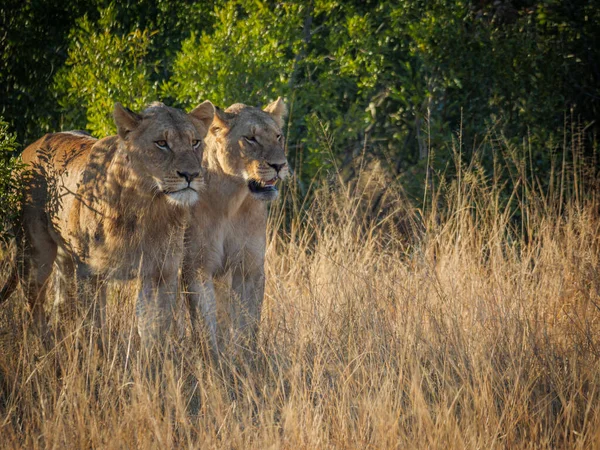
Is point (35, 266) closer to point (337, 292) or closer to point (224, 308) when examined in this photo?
point (224, 308)

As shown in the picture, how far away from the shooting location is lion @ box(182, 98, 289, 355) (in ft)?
17.3

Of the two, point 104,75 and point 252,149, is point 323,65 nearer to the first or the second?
point 104,75

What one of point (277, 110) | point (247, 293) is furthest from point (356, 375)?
point (277, 110)

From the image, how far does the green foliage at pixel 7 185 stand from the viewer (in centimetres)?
476

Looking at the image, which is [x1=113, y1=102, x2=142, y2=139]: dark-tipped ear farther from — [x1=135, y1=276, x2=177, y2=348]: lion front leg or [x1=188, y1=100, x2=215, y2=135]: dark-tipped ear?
[x1=135, y1=276, x2=177, y2=348]: lion front leg

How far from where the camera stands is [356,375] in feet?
14.4

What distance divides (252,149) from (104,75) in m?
2.16

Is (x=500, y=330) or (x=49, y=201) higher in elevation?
(x=49, y=201)

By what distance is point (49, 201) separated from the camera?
5.12 m

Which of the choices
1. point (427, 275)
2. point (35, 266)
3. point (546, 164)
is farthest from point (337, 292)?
point (546, 164)

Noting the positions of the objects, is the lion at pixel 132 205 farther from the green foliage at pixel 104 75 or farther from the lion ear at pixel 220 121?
the green foliage at pixel 104 75

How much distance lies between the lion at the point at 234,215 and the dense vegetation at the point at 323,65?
1598mm

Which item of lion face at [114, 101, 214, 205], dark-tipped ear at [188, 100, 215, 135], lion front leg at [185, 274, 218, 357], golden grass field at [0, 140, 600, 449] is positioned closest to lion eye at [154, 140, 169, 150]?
lion face at [114, 101, 214, 205]

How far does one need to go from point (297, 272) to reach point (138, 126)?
1754 mm
